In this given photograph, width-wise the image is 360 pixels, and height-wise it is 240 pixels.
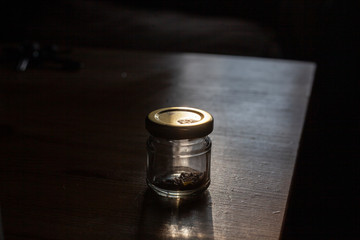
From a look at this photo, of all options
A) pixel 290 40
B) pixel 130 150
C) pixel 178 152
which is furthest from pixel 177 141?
pixel 290 40

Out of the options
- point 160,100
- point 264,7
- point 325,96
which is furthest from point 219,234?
point 264,7

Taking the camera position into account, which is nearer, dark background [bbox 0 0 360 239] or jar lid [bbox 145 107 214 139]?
jar lid [bbox 145 107 214 139]

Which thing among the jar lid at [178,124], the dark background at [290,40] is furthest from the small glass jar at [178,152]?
the dark background at [290,40]

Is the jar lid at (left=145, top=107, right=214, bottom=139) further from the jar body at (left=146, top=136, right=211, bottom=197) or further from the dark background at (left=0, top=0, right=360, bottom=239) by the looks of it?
the dark background at (left=0, top=0, right=360, bottom=239)

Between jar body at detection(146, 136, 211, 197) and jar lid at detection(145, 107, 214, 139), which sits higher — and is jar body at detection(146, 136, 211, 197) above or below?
below

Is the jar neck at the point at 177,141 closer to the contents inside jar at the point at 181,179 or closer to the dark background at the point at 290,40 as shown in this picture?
the contents inside jar at the point at 181,179

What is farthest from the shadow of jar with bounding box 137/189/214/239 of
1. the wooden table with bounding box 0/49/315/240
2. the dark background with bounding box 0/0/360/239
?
the dark background with bounding box 0/0/360/239

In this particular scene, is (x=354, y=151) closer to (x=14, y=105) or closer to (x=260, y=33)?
(x=260, y=33)

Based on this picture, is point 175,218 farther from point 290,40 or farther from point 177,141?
point 290,40
